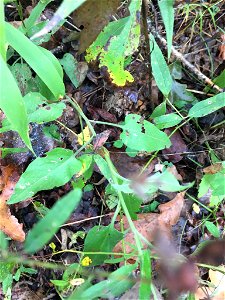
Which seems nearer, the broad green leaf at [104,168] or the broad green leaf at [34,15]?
the broad green leaf at [104,168]

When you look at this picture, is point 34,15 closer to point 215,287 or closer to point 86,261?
point 86,261

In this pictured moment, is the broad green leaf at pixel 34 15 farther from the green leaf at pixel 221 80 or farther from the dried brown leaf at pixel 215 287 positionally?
the dried brown leaf at pixel 215 287

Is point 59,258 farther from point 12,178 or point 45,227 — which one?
point 45,227

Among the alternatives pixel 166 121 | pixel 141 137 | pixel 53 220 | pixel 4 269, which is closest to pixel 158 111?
pixel 166 121

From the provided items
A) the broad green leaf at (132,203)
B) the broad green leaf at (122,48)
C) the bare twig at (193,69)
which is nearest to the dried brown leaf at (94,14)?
the broad green leaf at (122,48)

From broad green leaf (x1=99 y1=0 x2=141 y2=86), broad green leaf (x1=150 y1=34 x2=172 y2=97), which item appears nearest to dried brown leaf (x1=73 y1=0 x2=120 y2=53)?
broad green leaf (x1=99 y1=0 x2=141 y2=86)

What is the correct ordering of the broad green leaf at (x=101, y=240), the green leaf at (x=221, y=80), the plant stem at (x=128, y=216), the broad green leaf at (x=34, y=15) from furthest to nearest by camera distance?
the green leaf at (x=221, y=80), the broad green leaf at (x=34, y=15), the broad green leaf at (x=101, y=240), the plant stem at (x=128, y=216)
